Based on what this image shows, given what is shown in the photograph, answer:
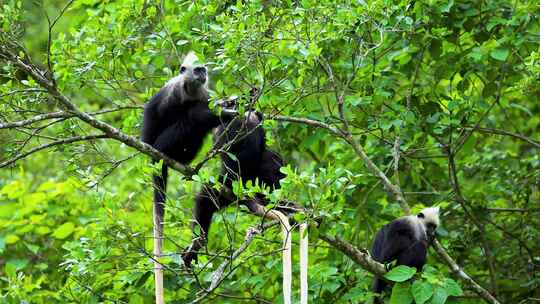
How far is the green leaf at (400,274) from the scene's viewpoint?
584 cm

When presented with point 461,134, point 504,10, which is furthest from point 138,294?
point 504,10

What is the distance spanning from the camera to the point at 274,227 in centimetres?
667

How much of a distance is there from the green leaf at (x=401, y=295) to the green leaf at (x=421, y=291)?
10cm

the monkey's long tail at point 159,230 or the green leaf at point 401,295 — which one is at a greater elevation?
the monkey's long tail at point 159,230

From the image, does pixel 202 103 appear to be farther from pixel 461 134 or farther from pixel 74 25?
pixel 461 134

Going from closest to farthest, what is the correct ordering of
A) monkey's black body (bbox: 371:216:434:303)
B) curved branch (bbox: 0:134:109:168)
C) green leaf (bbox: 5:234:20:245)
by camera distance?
curved branch (bbox: 0:134:109:168) → monkey's black body (bbox: 371:216:434:303) → green leaf (bbox: 5:234:20:245)

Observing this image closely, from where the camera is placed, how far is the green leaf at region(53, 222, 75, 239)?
27.8ft

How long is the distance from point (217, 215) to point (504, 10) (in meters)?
3.07

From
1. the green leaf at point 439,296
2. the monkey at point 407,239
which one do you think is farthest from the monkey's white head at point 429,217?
the green leaf at point 439,296

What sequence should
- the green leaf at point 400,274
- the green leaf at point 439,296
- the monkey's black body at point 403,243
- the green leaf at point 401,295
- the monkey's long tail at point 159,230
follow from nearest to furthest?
the green leaf at point 439,296, the green leaf at point 400,274, the green leaf at point 401,295, the monkey's long tail at point 159,230, the monkey's black body at point 403,243

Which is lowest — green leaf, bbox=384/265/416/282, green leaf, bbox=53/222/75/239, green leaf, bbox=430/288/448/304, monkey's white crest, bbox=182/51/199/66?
green leaf, bbox=430/288/448/304

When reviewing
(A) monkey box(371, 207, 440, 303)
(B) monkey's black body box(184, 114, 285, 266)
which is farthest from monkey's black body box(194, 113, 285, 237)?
(A) monkey box(371, 207, 440, 303)

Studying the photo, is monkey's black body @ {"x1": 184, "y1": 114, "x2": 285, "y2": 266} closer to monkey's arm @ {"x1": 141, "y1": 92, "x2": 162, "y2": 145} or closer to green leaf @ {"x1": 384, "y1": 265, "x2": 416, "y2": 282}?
monkey's arm @ {"x1": 141, "y1": 92, "x2": 162, "y2": 145}

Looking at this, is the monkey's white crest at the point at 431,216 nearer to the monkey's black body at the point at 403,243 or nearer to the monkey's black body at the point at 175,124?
the monkey's black body at the point at 403,243
